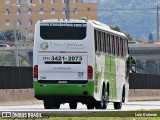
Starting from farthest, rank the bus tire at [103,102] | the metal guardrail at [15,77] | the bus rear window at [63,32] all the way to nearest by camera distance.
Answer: the metal guardrail at [15,77]
the bus tire at [103,102]
the bus rear window at [63,32]

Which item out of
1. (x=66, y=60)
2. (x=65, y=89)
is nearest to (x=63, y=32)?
(x=66, y=60)

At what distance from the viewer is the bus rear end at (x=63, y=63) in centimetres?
3192

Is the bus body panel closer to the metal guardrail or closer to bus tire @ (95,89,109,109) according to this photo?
bus tire @ (95,89,109,109)

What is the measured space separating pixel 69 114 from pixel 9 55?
15320 cm

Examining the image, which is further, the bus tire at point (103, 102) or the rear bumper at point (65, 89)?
the bus tire at point (103, 102)

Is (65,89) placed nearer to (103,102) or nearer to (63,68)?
(63,68)

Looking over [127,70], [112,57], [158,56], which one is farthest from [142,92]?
[158,56]

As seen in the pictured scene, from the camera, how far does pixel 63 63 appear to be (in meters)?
31.9

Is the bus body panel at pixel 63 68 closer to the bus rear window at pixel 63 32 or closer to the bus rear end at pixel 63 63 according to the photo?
the bus rear end at pixel 63 63

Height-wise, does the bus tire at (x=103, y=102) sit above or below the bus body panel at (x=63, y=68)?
below

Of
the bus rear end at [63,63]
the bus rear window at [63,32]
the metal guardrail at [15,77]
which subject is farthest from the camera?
the metal guardrail at [15,77]

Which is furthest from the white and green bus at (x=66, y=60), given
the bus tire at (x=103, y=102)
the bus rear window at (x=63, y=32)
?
the bus tire at (x=103, y=102)

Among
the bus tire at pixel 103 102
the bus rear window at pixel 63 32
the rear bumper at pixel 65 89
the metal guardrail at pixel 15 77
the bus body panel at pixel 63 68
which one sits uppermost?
the bus rear window at pixel 63 32

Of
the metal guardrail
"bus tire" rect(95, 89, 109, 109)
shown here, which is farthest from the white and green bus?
the metal guardrail
